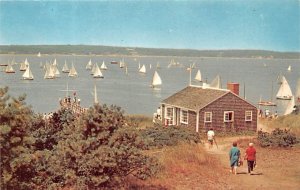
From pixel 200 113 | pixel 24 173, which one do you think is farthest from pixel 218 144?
pixel 24 173

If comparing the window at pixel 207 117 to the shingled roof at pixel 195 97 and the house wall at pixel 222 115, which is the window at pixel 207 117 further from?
the shingled roof at pixel 195 97

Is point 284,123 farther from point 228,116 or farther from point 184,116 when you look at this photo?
point 184,116

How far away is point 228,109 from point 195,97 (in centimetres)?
248

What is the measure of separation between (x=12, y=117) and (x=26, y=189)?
2.02 m

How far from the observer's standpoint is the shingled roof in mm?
31391

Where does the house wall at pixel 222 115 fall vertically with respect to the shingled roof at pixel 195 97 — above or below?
below

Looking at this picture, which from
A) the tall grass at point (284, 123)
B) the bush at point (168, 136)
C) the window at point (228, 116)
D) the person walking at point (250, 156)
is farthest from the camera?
the tall grass at point (284, 123)

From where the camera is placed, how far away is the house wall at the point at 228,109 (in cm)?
3115

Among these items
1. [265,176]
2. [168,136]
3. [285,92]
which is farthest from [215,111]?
[285,92]

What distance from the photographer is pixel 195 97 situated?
108 ft

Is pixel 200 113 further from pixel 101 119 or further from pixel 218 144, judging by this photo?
pixel 101 119

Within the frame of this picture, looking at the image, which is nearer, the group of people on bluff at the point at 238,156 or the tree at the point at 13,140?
the tree at the point at 13,140

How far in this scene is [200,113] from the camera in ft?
101

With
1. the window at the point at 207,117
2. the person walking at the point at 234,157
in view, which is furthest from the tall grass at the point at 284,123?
the person walking at the point at 234,157
